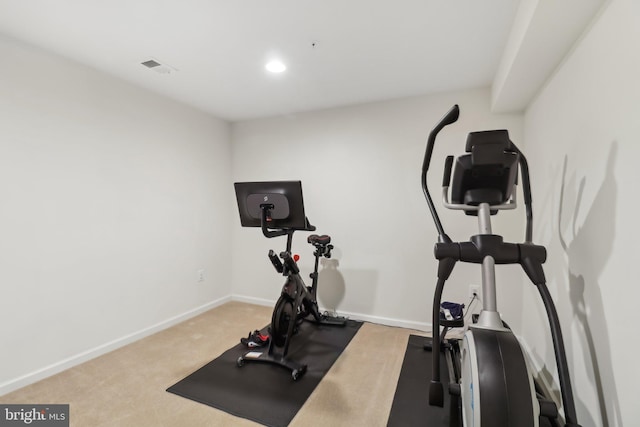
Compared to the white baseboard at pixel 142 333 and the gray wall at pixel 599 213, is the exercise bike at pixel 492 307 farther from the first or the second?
the white baseboard at pixel 142 333

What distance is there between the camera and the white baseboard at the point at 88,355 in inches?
75.4

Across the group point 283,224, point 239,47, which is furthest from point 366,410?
point 239,47

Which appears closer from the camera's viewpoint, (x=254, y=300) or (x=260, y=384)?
(x=260, y=384)

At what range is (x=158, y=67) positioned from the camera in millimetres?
2344

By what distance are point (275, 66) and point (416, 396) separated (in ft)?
8.53

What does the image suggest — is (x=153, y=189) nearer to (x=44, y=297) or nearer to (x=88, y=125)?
(x=88, y=125)

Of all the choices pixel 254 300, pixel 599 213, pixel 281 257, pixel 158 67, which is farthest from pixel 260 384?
pixel 158 67

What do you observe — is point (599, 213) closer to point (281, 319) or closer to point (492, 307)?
point (492, 307)

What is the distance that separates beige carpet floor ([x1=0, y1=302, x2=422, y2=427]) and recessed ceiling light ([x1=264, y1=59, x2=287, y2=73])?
7.89ft

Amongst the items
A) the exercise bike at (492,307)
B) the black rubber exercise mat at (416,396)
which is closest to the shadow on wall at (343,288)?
the black rubber exercise mat at (416,396)

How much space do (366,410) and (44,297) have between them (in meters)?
2.36

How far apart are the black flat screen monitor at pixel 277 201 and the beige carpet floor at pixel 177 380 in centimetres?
117

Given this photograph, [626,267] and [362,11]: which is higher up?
[362,11]

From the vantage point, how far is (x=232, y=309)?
350cm
